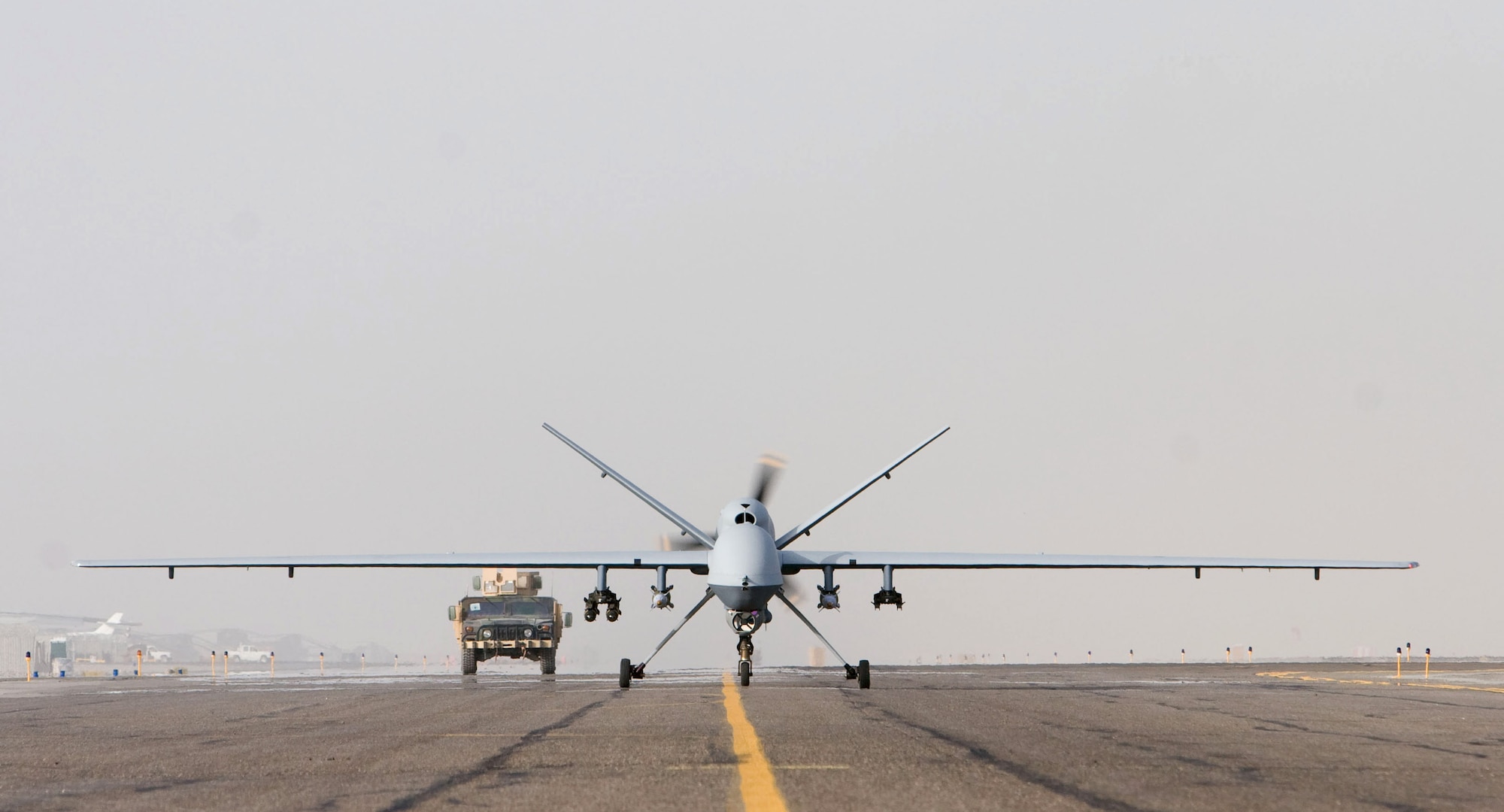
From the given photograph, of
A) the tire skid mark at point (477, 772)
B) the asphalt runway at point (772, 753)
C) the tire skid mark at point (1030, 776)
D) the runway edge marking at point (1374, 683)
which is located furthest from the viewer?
the runway edge marking at point (1374, 683)

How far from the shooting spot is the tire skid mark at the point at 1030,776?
7.65 meters

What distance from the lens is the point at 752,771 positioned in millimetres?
9625

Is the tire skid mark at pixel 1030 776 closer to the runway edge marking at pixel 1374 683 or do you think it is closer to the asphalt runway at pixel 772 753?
the asphalt runway at pixel 772 753

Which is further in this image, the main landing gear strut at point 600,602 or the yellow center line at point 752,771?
the main landing gear strut at point 600,602

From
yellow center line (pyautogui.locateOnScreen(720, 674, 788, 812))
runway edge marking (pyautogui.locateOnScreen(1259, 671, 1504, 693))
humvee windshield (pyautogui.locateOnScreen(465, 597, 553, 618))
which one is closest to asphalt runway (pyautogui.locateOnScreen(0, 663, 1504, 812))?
yellow center line (pyautogui.locateOnScreen(720, 674, 788, 812))

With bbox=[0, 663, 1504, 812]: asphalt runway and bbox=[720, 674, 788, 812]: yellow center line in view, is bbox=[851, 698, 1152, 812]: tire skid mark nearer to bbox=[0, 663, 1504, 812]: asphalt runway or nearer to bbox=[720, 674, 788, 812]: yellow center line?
bbox=[0, 663, 1504, 812]: asphalt runway

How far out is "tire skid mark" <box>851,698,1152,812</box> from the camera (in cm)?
765

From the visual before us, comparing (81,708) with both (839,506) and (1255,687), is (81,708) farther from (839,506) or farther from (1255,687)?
(1255,687)

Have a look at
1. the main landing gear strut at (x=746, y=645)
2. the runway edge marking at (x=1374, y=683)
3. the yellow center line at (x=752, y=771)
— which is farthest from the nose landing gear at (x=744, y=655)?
the runway edge marking at (x=1374, y=683)

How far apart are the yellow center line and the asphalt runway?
0.04 metres

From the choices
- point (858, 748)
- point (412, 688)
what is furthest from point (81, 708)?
point (858, 748)

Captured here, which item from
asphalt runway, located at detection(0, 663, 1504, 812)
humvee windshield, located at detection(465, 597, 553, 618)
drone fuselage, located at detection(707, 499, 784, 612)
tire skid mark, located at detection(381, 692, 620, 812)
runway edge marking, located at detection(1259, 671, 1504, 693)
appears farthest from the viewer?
humvee windshield, located at detection(465, 597, 553, 618)

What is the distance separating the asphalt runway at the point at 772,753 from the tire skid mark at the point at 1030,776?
4cm

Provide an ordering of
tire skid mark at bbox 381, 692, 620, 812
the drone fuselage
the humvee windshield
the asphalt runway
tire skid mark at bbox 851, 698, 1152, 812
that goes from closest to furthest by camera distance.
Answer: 1. tire skid mark at bbox 851, 698, 1152, 812
2. tire skid mark at bbox 381, 692, 620, 812
3. the asphalt runway
4. the drone fuselage
5. the humvee windshield
